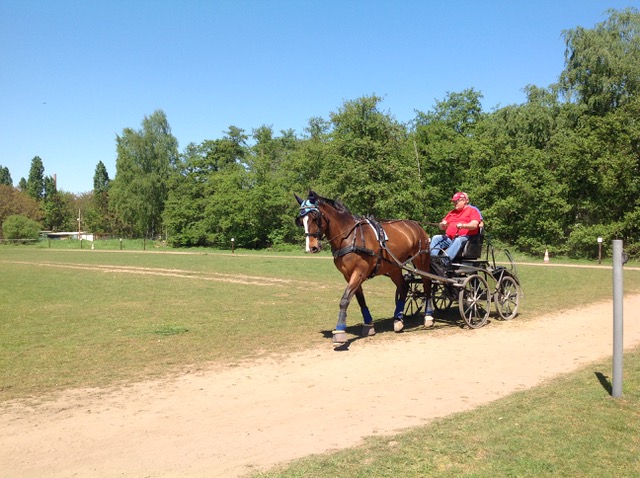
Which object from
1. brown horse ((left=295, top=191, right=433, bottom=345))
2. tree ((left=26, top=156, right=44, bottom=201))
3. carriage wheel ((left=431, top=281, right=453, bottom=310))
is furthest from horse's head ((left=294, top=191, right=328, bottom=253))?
tree ((left=26, top=156, right=44, bottom=201))

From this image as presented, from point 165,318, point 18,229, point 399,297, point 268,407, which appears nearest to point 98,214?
point 18,229

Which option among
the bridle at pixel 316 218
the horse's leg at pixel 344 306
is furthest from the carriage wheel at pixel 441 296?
the bridle at pixel 316 218

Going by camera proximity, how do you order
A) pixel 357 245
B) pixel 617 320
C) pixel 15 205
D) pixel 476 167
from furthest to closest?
pixel 15 205
pixel 476 167
pixel 357 245
pixel 617 320

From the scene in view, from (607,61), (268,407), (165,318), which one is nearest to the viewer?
(268,407)

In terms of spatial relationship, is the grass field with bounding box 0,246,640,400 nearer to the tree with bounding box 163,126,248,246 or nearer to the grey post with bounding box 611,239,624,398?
the grey post with bounding box 611,239,624,398

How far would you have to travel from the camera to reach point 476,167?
37.7 m

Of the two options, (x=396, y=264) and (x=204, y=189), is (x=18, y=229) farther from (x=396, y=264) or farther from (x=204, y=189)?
(x=396, y=264)

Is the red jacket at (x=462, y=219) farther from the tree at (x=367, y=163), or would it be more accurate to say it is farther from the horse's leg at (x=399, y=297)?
the tree at (x=367, y=163)

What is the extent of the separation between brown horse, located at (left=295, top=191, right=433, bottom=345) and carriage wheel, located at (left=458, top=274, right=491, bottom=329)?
2.72ft

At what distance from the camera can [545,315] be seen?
11297mm

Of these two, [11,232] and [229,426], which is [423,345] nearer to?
[229,426]

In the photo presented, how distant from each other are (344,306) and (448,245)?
315 cm

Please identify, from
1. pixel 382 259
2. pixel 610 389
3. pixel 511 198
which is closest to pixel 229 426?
pixel 610 389

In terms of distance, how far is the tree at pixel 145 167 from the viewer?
7219cm
